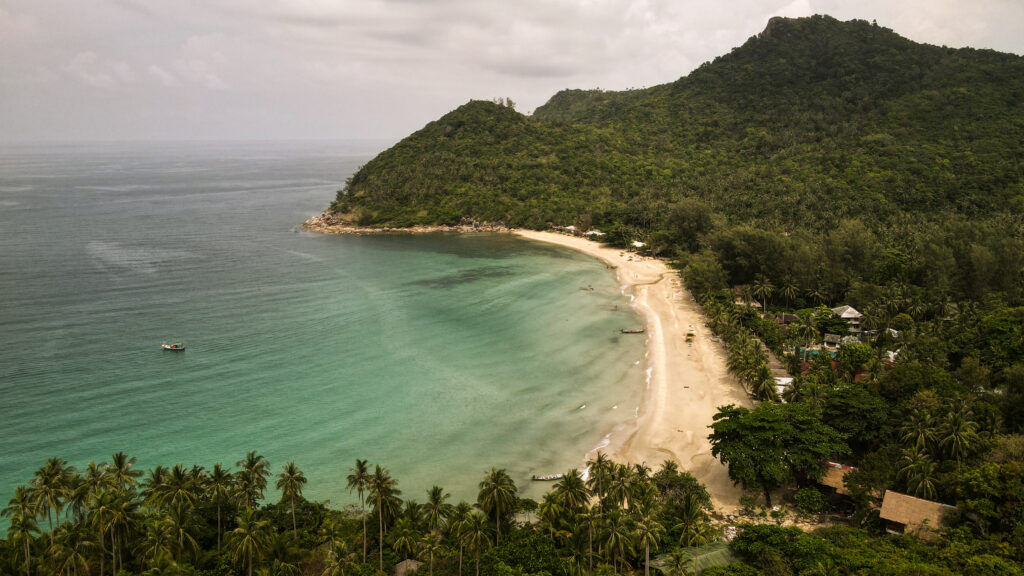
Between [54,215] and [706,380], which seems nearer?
[706,380]

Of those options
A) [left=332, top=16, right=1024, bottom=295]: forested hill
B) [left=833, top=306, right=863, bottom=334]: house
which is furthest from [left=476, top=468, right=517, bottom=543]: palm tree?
[left=332, top=16, right=1024, bottom=295]: forested hill

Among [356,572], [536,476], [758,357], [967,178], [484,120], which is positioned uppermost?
[484,120]

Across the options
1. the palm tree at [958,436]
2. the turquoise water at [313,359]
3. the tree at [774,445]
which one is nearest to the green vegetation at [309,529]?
the tree at [774,445]

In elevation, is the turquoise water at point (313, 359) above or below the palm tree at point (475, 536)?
below

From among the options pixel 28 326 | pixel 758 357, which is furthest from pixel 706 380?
pixel 28 326

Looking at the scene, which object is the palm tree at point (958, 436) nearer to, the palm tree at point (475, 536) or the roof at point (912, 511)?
the roof at point (912, 511)

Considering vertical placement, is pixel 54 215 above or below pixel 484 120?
below

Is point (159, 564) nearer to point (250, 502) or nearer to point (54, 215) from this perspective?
point (250, 502)

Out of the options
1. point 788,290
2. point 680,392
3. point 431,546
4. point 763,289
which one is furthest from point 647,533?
point 788,290
